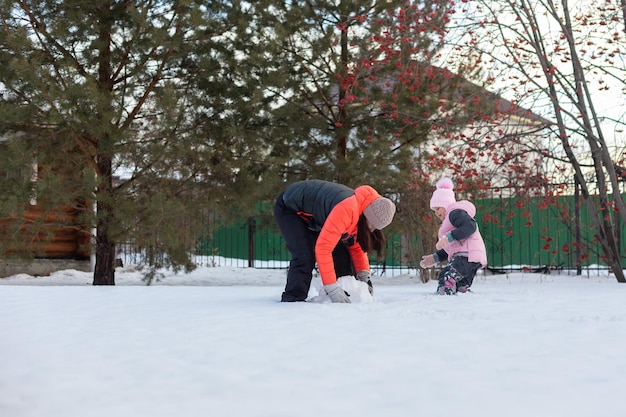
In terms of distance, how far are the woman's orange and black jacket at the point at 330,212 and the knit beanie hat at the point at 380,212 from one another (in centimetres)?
6

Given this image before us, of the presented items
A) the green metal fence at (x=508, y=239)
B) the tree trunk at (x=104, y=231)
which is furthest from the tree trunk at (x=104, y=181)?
the green metal fence at (x=508, y=239)

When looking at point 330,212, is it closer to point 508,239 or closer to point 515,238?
point 508,239

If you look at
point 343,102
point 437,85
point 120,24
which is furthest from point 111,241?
point 437,85

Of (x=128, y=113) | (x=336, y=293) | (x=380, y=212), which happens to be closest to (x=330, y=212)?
(x=380, y=212)

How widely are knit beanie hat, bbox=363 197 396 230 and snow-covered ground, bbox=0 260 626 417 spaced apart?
58 centimetres

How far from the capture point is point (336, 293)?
472 centimetres

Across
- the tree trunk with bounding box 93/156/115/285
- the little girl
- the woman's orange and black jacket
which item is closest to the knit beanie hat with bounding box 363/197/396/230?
the woman's orange and black jacket

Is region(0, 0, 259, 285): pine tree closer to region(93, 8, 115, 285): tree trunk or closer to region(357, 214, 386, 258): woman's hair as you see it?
region(93, 8, 115, 285): tree trunk

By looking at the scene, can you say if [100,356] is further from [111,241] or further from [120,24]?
[120,24]

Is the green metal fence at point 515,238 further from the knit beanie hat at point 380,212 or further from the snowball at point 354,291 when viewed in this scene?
the knit beanie hat at point 380,212

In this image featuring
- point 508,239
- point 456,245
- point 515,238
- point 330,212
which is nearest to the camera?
point 330,212

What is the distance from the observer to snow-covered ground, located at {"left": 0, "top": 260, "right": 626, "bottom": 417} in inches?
85.1

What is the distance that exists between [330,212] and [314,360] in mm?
1967

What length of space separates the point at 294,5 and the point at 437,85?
8.13 feet
